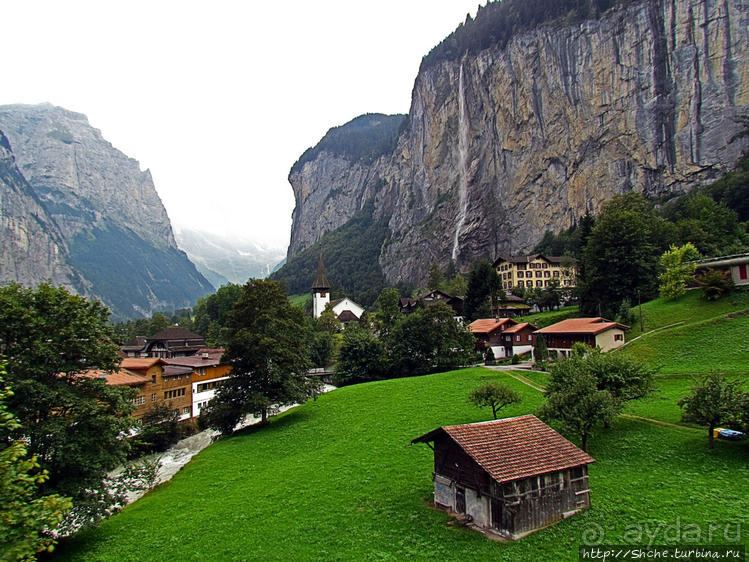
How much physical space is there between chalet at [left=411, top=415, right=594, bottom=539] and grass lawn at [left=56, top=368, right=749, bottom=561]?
0.67 meters

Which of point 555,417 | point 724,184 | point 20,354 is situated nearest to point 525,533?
point 555,417

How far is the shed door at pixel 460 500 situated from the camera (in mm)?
18297

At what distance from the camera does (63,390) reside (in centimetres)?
1977

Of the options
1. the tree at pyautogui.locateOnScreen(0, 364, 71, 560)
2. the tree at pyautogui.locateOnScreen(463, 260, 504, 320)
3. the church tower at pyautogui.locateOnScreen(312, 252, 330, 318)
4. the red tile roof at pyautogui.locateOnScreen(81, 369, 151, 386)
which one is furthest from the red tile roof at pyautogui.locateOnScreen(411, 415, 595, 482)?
the church tower at pyautogui.locateOnScreen(312, 252, 330, 318)

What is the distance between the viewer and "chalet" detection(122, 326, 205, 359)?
82875 millimetres

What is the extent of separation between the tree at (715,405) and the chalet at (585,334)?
23125mm

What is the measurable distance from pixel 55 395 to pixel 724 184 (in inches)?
4540

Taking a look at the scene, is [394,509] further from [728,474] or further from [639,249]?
[639,249]

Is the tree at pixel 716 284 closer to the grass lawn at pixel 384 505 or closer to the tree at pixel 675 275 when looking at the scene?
the tree at pixel 675 275

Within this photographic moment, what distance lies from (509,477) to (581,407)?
359 inches

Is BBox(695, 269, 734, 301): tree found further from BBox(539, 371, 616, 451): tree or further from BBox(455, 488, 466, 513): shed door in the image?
BBox(455, 488, 466, 513): shed door

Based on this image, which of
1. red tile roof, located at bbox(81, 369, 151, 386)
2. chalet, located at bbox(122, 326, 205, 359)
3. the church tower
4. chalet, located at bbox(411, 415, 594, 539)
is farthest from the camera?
the church tower

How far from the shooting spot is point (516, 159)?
143 metres

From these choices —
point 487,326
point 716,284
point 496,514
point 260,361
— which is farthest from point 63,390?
point 716,284
